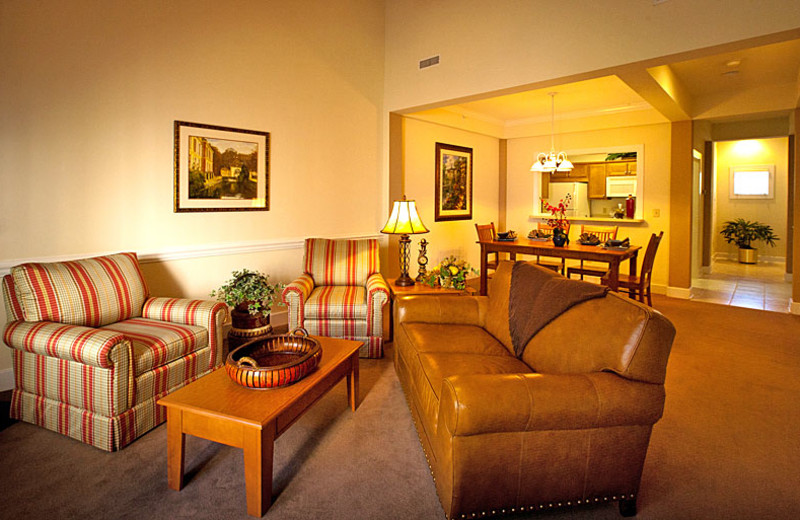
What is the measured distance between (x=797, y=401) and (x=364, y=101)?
4.88m

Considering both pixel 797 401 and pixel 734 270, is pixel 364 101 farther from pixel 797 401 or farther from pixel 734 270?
pixel 734 270

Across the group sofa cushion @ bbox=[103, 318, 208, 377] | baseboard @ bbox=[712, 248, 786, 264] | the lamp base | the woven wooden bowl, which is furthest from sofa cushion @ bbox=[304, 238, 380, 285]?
baseboard @ bbox=[712, 248, 786, 264]

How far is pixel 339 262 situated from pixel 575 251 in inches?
110

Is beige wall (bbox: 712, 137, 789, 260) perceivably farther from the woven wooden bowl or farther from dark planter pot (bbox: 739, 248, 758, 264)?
the woven wooden bowl

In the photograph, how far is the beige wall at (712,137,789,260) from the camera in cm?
923

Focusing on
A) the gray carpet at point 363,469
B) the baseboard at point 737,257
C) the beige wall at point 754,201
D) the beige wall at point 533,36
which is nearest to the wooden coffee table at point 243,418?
the gray carpet at point 363,469

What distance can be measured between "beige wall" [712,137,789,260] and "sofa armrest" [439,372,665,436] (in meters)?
9.84

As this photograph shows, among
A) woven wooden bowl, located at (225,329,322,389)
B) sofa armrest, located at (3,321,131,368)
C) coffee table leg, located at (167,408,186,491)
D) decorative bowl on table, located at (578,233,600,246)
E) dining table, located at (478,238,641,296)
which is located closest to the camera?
coffee table leg, located at (167,408,186,491)

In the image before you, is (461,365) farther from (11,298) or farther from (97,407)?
(11,298)

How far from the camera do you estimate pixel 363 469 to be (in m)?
2.29

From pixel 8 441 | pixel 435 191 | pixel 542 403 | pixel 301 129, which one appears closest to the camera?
pixel 542 403

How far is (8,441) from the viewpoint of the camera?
8.25ft

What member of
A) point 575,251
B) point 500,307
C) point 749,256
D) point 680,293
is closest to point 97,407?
point 500,307

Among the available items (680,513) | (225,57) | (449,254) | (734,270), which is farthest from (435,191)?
(734,270)
